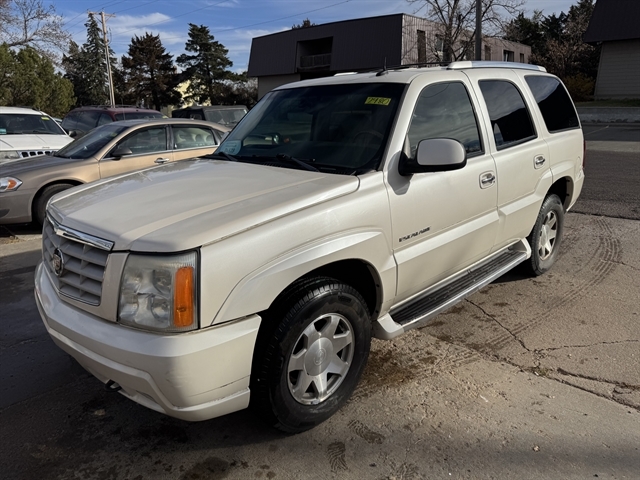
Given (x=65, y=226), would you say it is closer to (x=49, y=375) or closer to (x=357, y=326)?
(x=49, y=375)

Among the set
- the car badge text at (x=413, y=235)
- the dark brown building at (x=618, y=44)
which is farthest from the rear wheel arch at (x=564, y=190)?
the dark brown building at (x=618, y=44)

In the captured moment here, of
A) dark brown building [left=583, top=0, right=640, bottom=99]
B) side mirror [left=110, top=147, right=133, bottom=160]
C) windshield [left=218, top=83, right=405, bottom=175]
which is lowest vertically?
side mirror [left=110, top=147, right=133, bottom=160]

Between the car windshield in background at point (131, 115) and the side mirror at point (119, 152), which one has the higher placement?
the car windshield in background at point (131, 115)

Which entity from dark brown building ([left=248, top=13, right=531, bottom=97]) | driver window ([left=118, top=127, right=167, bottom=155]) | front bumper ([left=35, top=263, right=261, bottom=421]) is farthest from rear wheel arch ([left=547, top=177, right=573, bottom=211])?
dark brown building ([left=248, top=13, right=531, bottom=97])

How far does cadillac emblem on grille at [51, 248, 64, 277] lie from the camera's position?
2752 millimetres

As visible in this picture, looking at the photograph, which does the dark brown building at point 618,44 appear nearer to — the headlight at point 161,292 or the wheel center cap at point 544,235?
the wheel center cap at point 544,235

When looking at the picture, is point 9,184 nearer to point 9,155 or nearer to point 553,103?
point 9,155

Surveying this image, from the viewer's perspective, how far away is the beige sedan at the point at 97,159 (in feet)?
23.4

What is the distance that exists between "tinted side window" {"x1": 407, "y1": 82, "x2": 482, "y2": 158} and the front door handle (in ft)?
0.63

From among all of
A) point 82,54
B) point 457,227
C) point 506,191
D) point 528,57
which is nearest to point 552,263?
point 506,191

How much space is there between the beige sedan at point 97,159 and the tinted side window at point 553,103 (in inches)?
205

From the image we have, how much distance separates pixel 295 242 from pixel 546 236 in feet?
11.6

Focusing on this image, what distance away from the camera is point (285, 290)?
105 inches

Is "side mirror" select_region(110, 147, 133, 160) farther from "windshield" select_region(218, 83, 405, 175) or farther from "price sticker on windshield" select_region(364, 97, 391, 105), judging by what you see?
"price sticker on windshield" select_region(364, 97, 391, 105)
